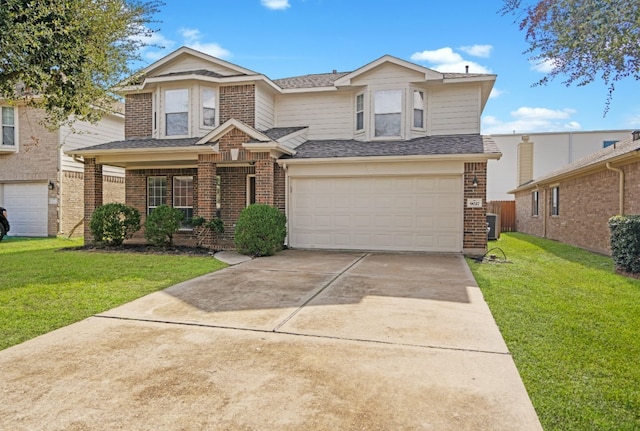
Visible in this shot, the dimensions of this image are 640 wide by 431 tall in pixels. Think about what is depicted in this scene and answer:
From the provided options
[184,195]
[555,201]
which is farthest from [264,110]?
[555,201]

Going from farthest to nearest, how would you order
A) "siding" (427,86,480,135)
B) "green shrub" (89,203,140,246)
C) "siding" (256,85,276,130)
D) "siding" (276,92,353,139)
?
1. "siding" (276,92,353,139)
2. "siding" (256,85,276,130)
3. "siding" (427,86,480,135)
4. "green shrub" (89,203,140,246)

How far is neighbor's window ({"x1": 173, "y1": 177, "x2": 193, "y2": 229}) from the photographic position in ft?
45.8

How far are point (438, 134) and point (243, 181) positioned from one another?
254 inches

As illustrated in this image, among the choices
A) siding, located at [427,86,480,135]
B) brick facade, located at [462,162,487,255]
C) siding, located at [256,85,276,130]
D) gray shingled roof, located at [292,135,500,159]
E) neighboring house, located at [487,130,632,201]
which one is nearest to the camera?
Result: brick facade, located at [462,162,487,255]

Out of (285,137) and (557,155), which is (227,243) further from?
(557,155)

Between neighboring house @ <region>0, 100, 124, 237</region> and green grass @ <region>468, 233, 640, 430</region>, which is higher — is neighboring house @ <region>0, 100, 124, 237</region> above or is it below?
above


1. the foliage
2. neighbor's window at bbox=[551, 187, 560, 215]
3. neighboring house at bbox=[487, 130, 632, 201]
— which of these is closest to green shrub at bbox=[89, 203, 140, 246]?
the foliage

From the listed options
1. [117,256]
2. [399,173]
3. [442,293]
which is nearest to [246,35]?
[399,173]

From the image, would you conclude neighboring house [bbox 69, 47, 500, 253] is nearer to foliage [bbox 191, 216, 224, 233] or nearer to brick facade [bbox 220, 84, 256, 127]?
brick facade [bbox 220, 84, 256, 127]

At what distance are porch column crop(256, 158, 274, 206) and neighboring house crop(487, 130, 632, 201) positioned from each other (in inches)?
783

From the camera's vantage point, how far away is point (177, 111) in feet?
43.6

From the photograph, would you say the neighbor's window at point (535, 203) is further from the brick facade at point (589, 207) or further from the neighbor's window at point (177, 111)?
the neighbor's window at point (177, 111)

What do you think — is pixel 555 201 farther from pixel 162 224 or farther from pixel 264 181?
pixel 162 224

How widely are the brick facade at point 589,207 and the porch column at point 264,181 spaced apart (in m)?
9.47
